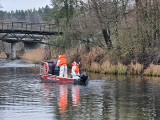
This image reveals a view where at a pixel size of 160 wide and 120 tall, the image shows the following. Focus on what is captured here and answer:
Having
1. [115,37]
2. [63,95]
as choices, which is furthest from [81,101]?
[115,37]

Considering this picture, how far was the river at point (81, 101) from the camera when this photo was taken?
20484 millimetres

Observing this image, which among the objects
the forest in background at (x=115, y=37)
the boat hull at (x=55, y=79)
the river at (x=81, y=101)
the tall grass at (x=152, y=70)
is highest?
the forest in background at (x=115, y=37)

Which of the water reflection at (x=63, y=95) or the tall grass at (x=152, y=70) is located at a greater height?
the tall grass at (x=152, y=70)

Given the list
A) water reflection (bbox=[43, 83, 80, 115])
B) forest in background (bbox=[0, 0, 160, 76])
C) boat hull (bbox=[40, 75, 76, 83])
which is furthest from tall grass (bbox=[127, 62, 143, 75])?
water reflection (bbox=[43, 83, 80, 115])

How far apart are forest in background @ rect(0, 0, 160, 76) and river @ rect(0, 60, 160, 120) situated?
10633 mm

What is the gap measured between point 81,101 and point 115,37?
25.4 metres

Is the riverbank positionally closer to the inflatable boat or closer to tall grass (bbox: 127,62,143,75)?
tall grass (bbox: 127,62,143,75)

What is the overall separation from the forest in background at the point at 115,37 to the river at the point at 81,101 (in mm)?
10633

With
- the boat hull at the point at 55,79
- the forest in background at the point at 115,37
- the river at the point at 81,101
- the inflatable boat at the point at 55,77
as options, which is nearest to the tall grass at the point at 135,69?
the forest in background at the point at 115,37

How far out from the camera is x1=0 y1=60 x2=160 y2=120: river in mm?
20484

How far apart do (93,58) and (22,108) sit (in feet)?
95.5

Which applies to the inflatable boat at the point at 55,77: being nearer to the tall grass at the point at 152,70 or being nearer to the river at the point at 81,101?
the river at the point at 81,101

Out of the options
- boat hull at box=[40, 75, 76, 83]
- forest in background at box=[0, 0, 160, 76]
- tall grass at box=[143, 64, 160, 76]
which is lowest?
boat hull at box=[40, 75, 76, 83]

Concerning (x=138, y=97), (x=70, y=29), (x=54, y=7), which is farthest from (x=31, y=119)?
(x=54, y=7)
